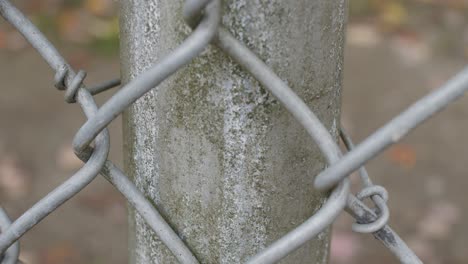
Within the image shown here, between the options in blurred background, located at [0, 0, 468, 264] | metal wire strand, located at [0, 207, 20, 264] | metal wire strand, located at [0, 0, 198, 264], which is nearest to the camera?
metal wire strand, located at [0, 0, 198, 264]

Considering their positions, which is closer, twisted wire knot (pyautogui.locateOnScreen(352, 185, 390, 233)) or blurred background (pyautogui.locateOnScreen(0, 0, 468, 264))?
twisted wire knot (pyautogui.locateOnScreen(352, 185, 390, 233))

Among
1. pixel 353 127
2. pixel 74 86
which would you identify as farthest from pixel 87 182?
pixel 353 127

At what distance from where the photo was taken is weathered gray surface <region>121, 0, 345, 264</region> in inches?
17.2

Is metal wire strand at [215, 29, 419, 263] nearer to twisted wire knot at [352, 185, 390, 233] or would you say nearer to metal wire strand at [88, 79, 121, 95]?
twisted wire knot at [352, 185, 390, 233]

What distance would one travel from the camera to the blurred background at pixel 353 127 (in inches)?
77.4

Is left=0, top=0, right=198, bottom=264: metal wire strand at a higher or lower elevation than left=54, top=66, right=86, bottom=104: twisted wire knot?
lower

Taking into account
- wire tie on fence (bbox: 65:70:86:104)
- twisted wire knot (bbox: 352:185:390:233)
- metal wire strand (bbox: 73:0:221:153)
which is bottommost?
twisted wire knot (bbox: 352:185:390:233)

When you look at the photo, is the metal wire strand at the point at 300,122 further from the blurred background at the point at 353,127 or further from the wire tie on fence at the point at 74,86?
the blurred background at the point at 353,127

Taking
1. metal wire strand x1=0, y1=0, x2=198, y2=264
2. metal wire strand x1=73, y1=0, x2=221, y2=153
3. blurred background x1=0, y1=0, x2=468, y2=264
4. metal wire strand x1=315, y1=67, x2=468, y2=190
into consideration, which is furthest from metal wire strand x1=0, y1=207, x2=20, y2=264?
blurred background x1=0, y1=0, x2=468, y2=264

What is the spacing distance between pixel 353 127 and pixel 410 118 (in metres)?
1.96

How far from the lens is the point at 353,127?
7.64 feet

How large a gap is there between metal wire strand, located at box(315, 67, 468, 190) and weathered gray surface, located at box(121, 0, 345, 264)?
→ 0.07 m

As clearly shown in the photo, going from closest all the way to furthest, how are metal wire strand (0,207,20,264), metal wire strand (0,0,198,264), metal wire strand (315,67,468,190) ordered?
metal wire strand (315,67,468,190) < metal wire strand (0,0,198,264) < metal wire strand (0,207,20,264)

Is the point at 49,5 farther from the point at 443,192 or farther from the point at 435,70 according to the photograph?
the point at 443,192
